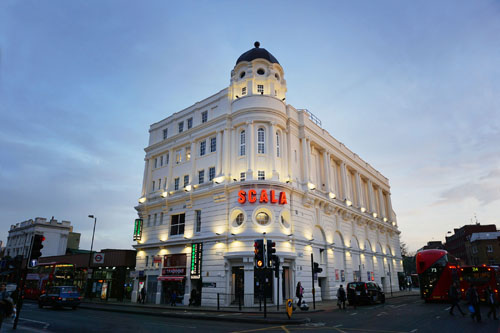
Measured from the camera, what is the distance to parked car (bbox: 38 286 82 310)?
26.5 m

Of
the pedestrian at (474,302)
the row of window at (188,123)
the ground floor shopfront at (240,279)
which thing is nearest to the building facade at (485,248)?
the ground floor shopfront at (240,279)

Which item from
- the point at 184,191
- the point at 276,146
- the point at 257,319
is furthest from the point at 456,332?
the point at 184,191

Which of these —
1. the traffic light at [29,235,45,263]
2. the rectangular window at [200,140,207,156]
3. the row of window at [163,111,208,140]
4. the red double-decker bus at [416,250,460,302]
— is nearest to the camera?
the traffic light at [29,235,45,263]

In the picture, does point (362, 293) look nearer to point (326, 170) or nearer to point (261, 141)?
point (326, 170)

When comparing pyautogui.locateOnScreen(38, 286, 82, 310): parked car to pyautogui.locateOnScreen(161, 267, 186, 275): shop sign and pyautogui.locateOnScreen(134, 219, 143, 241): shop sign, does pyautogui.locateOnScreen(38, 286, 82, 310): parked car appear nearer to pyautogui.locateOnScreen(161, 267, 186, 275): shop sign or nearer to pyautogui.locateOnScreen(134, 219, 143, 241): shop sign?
pyautogui.locateOnScreen(161, 267, 186, 275): shop sign

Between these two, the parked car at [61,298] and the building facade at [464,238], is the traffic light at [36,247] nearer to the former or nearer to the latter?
the parked car at [61,298]

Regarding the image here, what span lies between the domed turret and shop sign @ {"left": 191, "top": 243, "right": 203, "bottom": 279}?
17.1 metres

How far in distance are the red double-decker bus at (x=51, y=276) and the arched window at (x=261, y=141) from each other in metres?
25.4

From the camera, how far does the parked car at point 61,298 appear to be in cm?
2645

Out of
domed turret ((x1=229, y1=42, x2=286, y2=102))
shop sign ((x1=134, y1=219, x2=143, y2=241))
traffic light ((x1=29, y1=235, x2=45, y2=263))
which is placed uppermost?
domed turret ((x1=229, y1=42, x2=286, y2=102))

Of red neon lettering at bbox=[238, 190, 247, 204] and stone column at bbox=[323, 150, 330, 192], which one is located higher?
stone column at bbox=[323, 150, 330, 192]

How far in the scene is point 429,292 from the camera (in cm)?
2875

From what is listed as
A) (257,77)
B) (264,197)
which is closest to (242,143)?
(264,197)

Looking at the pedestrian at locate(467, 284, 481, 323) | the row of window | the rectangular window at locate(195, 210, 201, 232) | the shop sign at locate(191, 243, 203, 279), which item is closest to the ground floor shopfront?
the shop sign at locate(191, 243, 203, 279)
